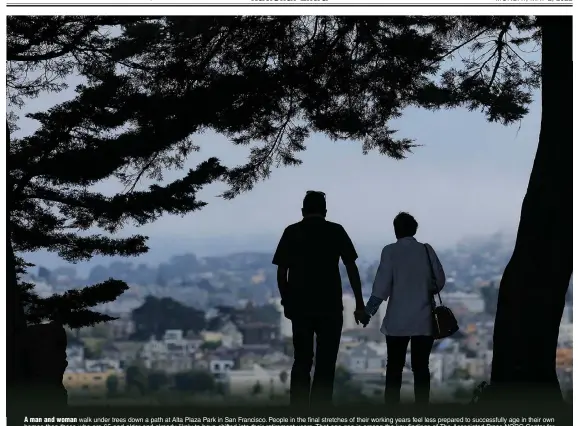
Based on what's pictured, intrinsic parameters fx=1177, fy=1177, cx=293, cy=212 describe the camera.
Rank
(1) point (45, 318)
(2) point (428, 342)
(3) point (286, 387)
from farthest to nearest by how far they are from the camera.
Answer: (1) point (45, 318), (3) point (286, 387), (2) point (428, 342)

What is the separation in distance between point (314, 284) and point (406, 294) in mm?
592

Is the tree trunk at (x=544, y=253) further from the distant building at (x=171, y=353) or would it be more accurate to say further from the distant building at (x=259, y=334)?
the distant building at (x=171, y=353)

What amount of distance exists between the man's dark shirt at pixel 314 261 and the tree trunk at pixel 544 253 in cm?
144

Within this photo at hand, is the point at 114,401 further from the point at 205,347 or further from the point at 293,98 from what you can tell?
the point at 293,98

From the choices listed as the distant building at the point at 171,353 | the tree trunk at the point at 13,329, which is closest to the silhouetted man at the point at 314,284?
the distant building at the point at 171,353

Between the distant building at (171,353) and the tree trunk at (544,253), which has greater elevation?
the tree trunk at (544,253)

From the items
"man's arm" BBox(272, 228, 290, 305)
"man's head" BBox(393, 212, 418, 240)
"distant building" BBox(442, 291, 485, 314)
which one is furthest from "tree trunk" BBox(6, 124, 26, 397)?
"distant building" BBox(442, 291, 485, 314)

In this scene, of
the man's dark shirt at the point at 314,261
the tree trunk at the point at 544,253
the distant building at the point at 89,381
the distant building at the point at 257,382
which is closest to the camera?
the man's dark shirt at the point at 314,261

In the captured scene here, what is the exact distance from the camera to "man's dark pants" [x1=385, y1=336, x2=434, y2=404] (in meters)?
7.54

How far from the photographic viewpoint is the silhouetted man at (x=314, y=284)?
7500 mm

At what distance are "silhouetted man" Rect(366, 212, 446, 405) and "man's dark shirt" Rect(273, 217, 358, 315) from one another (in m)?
0.24
